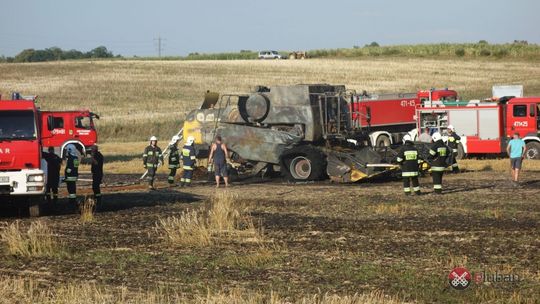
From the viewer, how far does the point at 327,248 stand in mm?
13750

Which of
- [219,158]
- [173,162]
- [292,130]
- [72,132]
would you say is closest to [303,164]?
[292,130]

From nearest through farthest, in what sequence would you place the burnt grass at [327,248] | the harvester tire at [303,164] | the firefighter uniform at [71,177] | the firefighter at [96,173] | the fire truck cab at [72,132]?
the burnt grass at [327,248]
the firefighter uniform at [71,177]
the firefighter at [96,173]
the harvester tire at [303,164]
the fire truck cab at [72,132]

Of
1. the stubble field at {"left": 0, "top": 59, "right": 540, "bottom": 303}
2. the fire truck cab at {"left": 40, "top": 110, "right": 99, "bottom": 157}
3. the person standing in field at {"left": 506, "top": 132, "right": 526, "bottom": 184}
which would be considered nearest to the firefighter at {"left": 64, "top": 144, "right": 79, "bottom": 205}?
the stubble field at {"left": 0, "top": 59, "right": 540, "bottom": 303}

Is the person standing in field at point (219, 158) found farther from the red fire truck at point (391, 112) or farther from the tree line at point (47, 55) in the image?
the tree line at point (47, 55)

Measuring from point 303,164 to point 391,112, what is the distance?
1258 cm

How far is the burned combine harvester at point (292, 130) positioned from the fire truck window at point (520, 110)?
7380 millimetres

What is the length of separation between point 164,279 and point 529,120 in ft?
72.3

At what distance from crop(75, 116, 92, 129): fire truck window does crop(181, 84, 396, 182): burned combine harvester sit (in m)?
9.65

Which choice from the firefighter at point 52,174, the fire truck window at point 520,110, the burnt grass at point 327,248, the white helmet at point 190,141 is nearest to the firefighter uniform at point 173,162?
the white helmet at point 190,141

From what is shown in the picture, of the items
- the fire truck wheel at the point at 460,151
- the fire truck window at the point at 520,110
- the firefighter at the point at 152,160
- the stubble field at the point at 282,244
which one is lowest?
the fire truck wheel at the point at 460,151

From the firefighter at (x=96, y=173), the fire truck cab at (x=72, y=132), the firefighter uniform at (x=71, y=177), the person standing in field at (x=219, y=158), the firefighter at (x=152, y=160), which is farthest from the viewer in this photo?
the fire truck cab at (x=72, y=132)

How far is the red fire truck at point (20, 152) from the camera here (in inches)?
687

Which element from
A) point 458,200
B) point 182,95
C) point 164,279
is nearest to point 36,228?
point 164,279

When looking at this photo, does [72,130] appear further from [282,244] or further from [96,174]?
[282,244]
